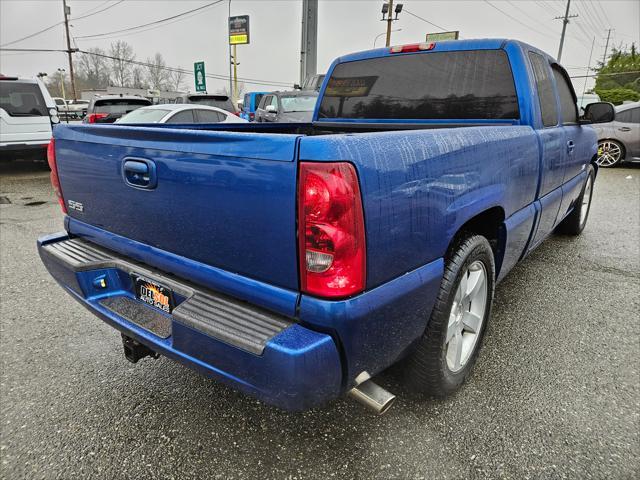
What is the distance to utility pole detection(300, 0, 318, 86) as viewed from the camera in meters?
17.4

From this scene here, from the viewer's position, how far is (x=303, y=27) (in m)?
17.6

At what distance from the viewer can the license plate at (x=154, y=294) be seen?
184 cm

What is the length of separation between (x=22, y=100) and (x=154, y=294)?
376 inches

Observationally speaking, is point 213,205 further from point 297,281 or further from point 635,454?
point 635,454

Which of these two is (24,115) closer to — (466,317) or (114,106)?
(114,106)

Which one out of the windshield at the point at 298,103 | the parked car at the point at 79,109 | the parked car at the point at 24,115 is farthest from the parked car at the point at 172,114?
the parked car at the point at 79,109

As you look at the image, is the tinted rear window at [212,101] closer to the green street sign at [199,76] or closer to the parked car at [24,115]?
the parked car at [24,115]

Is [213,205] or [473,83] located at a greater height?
[473,83]

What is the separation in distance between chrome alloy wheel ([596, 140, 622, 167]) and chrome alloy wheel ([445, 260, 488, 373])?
11102 mm

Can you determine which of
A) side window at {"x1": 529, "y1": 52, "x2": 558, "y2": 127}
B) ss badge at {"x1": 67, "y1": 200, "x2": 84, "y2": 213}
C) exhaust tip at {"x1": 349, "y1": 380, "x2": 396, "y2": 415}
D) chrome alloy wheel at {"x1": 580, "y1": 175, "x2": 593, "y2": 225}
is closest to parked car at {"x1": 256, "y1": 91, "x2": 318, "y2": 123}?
chrome alloy wheel at {"x1": 580, "y1": 175, "x2": 593, "y2": 225}

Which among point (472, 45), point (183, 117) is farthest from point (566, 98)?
point (183, 117)

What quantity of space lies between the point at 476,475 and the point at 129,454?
151 centimetres

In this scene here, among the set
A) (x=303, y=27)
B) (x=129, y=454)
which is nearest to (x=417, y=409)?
(x=129, y=454)

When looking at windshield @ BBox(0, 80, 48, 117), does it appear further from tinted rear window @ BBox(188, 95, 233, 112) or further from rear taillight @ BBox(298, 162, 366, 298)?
rear taillight @ BBox(298, 162, 366, 298)
